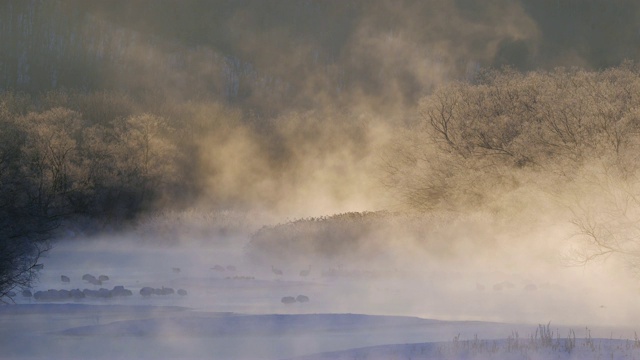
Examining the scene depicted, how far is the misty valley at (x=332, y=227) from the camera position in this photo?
1645 centimetres

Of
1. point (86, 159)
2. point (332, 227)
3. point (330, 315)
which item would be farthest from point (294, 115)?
point (330, 315)

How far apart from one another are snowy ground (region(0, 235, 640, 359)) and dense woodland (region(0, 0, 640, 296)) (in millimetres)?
1618

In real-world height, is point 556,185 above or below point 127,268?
above

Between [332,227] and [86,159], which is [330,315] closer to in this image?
[332,227]

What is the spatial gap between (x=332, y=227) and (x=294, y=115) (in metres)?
39.4

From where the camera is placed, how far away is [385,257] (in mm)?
27750

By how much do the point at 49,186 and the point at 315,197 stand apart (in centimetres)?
1957

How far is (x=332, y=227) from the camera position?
30234mm

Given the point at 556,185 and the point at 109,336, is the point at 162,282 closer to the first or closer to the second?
the point at 109,336

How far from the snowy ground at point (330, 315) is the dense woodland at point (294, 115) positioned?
1618 mm

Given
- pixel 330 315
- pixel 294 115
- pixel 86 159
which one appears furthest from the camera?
pixel 294 115

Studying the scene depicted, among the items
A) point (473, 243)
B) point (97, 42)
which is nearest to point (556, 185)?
point (473, 243)

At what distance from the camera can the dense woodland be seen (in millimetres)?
27875

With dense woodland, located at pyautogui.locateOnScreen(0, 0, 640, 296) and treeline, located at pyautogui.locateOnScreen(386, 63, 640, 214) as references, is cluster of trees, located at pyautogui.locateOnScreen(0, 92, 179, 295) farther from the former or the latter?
treeline, located at pyautogui.locateOnScreen(386, 63, 640, 214)
